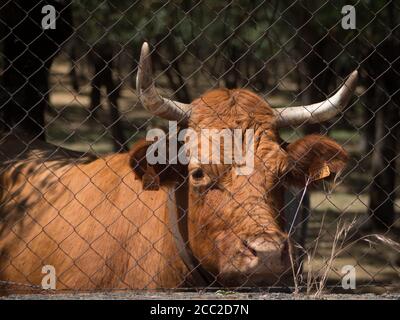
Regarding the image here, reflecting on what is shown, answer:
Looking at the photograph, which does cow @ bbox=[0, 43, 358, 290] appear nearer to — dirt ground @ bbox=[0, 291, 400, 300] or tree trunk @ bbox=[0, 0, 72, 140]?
dirt ground @ bbox=[0, 291, 400, 300]

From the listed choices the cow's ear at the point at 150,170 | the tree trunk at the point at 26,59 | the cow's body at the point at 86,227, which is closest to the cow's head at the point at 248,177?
the cow's ear at the point at 150,170

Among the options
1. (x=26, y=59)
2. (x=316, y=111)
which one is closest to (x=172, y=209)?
(x=316, y=111)

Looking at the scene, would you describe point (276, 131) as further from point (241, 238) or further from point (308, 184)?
point (241, 238)

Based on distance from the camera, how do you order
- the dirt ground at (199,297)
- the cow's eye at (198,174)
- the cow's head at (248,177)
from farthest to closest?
the cow's eye at (198,174) → the cow's head at (248,177) → the dirt ground at (199,297)

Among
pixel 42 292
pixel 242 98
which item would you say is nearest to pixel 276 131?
pixel 242 98

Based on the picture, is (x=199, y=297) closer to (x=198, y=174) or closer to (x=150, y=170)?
(x=198, y=174)

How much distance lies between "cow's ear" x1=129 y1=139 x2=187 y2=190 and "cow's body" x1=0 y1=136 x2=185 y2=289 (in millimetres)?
179

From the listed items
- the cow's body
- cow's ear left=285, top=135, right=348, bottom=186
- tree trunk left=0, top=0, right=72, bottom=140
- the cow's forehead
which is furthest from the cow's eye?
tree trunk left=0, top=0, right=72, bottom=140

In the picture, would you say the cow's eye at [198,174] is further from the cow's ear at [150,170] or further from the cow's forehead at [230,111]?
the cow's forehead at [230,111]

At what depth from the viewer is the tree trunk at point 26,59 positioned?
7.82m

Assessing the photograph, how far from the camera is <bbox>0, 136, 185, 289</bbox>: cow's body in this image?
5.84 meters
